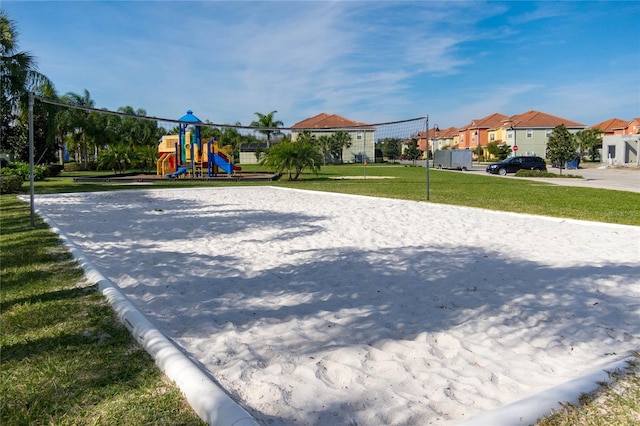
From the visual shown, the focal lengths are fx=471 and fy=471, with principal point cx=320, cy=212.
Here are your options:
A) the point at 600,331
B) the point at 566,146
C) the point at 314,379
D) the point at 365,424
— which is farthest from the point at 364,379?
the point at 566,146

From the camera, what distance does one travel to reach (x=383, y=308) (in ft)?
12.8

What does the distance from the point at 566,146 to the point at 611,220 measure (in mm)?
23872

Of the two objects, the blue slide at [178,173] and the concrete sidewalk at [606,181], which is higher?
the blue slide at [178,173]

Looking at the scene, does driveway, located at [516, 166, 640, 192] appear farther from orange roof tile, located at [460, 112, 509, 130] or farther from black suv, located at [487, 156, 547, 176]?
orange roof tile, located at [460, 112, 509, 130]

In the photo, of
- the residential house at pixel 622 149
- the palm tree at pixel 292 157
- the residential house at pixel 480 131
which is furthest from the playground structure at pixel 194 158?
the residential house at pixel 480 131

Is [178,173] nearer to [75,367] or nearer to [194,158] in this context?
[194,158]

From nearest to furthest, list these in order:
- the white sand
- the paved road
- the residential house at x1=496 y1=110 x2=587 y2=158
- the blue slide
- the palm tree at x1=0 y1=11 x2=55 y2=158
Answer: the white sand → the palm tree at x1=0 y1=11 x2=55 y2=158 → the paved road → the blue slide → the residential house at x1=496 y1=110 x2=587 y2=158

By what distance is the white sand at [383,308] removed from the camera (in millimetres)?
2570

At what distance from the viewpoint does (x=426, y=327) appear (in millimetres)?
3475

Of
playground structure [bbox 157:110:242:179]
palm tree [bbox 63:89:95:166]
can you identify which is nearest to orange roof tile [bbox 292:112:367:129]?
palm tree [bbox 63:89:95:166]

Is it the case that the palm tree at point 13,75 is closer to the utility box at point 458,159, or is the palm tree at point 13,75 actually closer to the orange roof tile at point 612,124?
the utility box at point 458,159

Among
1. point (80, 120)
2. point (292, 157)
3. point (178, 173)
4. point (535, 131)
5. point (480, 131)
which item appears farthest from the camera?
point (480, 131)

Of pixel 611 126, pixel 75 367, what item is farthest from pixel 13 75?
pixel 611 126

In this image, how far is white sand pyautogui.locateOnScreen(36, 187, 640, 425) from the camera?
257 cm
